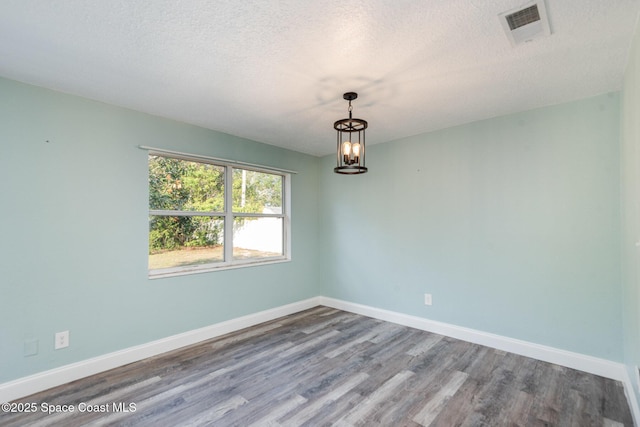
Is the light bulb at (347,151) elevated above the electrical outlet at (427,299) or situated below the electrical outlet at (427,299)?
above

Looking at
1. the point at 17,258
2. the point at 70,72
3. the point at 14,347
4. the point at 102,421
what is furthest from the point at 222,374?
the point at 70,72

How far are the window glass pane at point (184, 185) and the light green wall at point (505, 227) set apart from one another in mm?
1952

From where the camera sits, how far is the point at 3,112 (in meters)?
2.25

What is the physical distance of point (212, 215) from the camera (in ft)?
11.6

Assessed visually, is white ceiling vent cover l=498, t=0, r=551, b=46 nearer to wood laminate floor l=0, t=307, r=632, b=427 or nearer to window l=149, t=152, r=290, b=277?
wood laminate floor l=0, t=307, r=632, b=427

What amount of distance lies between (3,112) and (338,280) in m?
3.95

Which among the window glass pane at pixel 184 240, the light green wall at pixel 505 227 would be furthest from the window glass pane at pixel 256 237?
the light green wall at pixel 505 227

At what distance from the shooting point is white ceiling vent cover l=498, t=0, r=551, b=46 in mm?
1570

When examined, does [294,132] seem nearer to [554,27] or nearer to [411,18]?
[411,18]

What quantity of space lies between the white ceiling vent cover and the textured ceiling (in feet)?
0.13

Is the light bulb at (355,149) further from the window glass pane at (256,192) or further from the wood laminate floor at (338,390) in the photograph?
the window glass pane at (256,192)

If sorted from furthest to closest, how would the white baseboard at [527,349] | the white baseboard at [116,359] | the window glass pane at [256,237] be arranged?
1. the window glass pane at [256,237]
2. the white baseboard at [527,349]
3. the white baseboard at [116,359]

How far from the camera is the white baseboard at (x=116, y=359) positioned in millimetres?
2246

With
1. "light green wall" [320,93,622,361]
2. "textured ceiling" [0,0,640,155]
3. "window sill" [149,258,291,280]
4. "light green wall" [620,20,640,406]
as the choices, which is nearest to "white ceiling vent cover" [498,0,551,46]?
"textured ceiling" [0,0,640,155]
